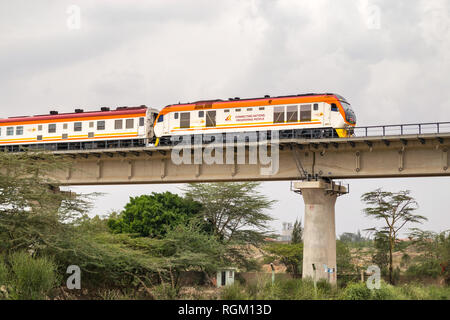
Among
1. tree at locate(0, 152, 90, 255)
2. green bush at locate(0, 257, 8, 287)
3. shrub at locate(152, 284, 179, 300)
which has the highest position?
tree at locate(0, 152, 90, 255)

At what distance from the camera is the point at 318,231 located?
4047 cm

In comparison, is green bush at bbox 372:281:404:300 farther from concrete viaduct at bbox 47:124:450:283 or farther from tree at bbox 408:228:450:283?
tree at bbox 408:228:450:283

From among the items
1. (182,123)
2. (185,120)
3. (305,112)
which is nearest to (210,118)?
(185,120)

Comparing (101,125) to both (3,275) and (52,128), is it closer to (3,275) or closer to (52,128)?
(52,128)

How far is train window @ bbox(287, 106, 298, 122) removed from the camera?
42281 millimetres

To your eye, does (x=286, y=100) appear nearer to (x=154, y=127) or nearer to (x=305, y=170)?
(x=305, y=170)

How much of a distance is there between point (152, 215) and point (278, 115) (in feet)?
47.8

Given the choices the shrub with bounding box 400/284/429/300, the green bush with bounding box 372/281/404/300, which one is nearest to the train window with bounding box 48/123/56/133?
the shrub with bounding box 400/284/429/300

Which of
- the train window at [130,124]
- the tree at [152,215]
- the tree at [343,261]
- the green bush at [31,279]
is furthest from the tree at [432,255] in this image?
the green bush at [31,279]

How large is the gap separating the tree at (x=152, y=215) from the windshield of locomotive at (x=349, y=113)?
16547mm

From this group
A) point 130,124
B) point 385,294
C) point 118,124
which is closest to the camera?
point 385,294

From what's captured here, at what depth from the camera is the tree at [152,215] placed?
49.1m
